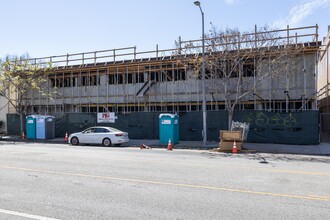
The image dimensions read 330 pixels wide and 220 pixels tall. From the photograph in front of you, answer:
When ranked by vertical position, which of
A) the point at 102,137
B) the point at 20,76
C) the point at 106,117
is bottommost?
the point at 102,137

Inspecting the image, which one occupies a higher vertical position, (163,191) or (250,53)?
(250,53)

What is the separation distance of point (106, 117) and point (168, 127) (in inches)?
254

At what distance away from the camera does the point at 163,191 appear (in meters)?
7.30

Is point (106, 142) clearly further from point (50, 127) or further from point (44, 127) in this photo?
point (50, 127)

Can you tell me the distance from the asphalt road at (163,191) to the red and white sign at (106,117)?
12602 mm

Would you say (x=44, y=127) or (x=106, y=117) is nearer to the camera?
(x=106, y=117)

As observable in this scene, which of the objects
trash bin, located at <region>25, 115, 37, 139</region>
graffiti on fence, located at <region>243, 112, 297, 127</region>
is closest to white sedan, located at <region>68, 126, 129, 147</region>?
trash bin, located at <region>25, 115, 37, 139</region>

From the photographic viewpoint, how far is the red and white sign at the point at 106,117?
23906 mm

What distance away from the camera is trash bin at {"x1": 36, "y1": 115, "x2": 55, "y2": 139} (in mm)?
24703

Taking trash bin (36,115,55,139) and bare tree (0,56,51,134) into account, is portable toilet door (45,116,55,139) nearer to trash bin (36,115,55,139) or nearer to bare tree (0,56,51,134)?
trash bin (36,115,55,139)

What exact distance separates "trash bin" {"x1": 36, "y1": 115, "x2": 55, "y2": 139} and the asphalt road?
45.8ft

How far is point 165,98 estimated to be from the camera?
83.0 ft

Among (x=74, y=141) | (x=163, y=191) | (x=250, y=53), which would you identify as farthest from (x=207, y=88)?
(x=163, y=191)

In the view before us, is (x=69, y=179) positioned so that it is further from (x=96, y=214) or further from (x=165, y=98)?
(x=165, y=98)
